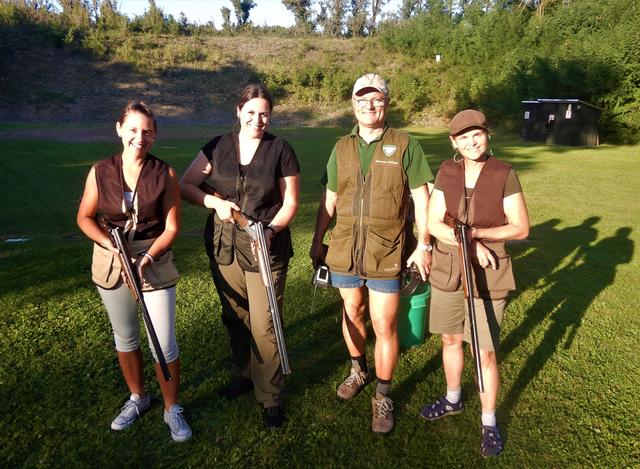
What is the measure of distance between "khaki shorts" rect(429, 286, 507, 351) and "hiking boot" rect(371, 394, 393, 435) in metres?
0.68

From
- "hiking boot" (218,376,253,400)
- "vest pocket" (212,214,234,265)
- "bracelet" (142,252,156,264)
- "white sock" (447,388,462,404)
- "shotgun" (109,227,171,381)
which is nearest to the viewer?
"shotgun" (109,227,171,381)

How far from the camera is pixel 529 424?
3508 millimetres

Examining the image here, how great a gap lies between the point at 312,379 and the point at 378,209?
5.80 ft

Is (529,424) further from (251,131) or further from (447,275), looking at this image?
(251,131)

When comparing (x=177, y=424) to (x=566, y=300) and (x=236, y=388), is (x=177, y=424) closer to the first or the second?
(x=236, y=388)

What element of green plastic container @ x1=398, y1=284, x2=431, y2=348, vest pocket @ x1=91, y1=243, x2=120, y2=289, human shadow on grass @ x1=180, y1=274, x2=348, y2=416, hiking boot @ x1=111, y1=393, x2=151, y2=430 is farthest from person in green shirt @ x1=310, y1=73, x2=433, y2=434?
hiking boot @ x1=111, y1=393, x2=151, y2=430

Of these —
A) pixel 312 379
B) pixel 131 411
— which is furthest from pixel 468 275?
pixel 131 411

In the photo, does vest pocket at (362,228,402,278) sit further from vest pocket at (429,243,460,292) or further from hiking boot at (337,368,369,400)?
hiking boot at (337,368,369,400)

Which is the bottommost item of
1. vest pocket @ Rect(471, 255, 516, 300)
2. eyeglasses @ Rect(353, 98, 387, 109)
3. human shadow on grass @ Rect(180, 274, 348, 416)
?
human shadow on grass @ Rect(180, 274, 348, 416)

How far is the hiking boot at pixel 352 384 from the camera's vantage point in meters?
3.78

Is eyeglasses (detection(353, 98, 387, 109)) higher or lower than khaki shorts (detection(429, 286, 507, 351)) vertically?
higher

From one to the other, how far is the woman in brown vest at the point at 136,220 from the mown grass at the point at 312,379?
786mm

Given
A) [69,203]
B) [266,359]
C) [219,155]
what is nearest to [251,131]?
[219,155]

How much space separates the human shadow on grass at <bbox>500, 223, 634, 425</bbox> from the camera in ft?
14.2
